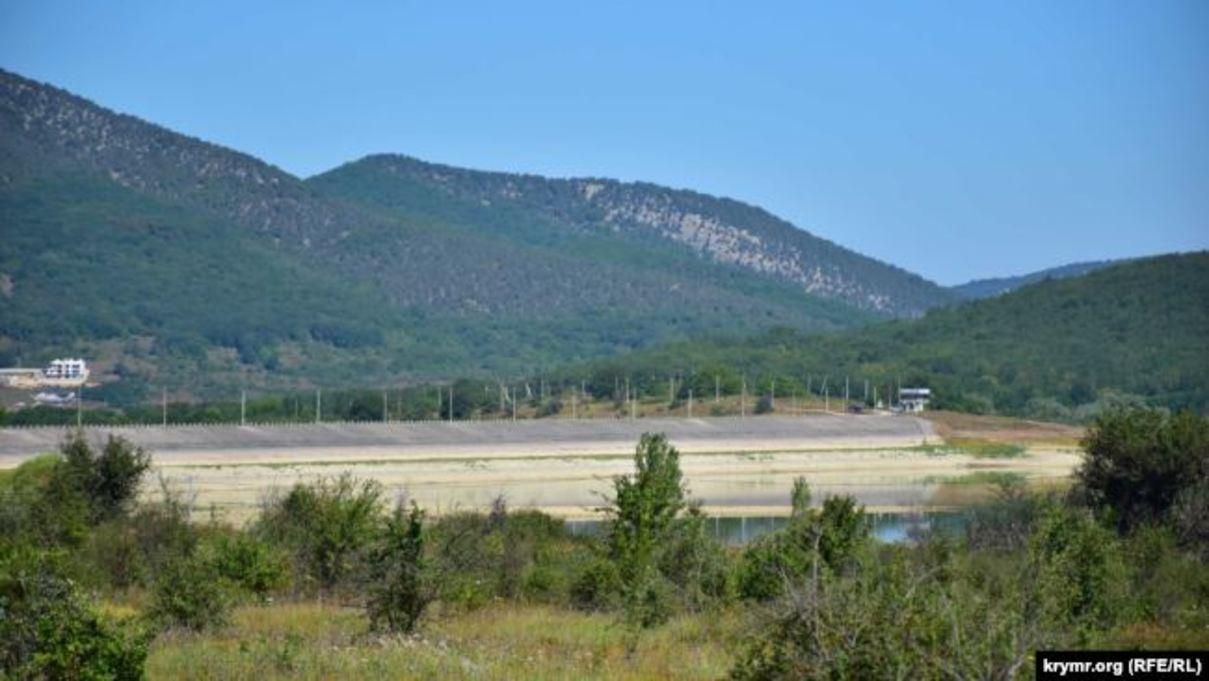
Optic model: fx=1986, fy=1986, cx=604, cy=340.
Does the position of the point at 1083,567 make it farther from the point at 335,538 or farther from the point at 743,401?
the point at 743,401

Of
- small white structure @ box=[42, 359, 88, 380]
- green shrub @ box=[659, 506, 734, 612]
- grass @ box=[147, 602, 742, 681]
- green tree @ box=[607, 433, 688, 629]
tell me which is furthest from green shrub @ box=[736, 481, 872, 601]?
small white structure @ box=[42, 359, 88, 380]

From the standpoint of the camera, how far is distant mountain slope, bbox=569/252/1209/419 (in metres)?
130

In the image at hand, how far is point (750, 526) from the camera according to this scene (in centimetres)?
5219

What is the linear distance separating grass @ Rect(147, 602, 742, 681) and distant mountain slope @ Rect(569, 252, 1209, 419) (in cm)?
9836

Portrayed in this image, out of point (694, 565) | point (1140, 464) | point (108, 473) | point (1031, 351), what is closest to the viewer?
point (694, 565)

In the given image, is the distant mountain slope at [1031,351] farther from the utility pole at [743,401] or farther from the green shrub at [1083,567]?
the green shrub at [1083,567]

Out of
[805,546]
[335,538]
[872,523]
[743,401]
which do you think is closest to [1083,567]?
[805,546]

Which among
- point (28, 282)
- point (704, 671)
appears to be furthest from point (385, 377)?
point (704, 671)

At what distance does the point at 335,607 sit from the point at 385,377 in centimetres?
15518

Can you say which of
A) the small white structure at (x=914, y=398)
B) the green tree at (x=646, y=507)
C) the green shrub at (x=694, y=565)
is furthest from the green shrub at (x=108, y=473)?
the small white structure at (x=914, y=398)

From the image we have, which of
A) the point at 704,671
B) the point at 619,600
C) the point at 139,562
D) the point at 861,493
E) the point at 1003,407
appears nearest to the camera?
the point at 704,671

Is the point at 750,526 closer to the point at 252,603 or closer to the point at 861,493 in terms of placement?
the point at 861,493

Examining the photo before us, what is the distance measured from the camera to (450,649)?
1970 cm

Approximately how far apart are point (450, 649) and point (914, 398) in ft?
340
